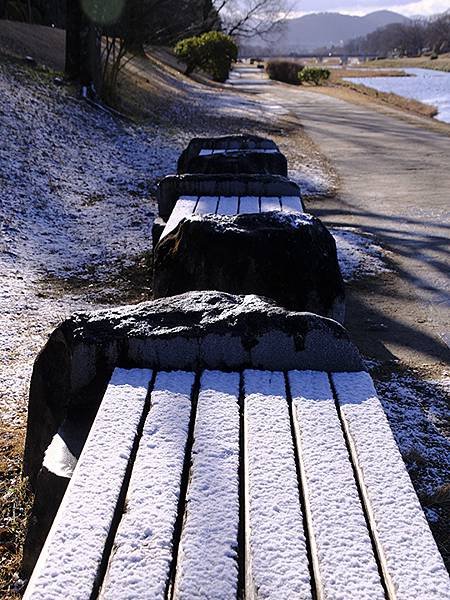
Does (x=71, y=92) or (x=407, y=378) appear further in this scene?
(x=71, y=92)

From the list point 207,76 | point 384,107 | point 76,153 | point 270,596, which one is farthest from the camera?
point 207,76

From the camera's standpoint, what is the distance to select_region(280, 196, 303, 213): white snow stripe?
528cm

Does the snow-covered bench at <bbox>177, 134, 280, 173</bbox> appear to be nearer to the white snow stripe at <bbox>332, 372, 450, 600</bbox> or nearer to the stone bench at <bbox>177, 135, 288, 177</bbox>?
the stone bench at <bbox>177, 135, 288, 177</bbox>

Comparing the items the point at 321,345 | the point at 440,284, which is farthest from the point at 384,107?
the point at 321,345

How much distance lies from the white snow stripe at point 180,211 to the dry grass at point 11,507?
5.97 ft

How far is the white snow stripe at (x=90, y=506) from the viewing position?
151cm

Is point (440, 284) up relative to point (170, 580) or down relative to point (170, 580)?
down

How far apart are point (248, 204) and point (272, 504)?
12.5 feet

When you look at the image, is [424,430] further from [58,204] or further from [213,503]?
[58,204]

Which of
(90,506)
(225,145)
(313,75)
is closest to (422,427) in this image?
(90,506)

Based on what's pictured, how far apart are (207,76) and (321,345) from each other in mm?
39916

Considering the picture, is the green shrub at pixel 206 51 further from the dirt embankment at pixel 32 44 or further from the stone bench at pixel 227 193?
the stone bench at pixel 227 193

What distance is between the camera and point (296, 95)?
101 ft

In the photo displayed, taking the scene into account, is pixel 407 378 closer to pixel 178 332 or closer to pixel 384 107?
pixel 178 332
